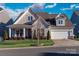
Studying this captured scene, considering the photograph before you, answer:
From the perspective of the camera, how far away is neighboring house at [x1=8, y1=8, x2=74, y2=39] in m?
11.9

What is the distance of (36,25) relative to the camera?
39.1 ft

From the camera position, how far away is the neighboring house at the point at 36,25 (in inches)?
468

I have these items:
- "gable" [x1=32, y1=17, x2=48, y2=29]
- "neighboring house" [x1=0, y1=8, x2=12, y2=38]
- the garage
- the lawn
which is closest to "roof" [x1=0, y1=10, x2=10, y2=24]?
"neighboring house" [x1=0, y1=8, x2=12, y2=38]

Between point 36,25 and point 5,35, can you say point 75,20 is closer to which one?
point 36,25

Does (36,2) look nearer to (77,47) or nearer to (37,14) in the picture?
(37,14)

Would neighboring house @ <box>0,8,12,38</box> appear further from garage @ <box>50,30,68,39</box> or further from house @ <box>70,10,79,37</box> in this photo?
house @ <box>70,10,79,37</box>

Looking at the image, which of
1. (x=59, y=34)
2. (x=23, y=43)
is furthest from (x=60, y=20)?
(x=23, y=43)

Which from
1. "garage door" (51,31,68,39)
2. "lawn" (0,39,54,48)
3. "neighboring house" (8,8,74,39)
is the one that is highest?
"neighboring house" (8,8,74,39)

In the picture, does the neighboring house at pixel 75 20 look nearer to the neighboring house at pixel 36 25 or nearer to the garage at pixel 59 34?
the neighboring house at pixel 36 25

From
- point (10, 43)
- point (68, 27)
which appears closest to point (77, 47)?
point (68, 27)

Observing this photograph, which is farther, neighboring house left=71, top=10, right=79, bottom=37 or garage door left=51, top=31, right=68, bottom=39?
garage door left=51, top=31, right=68, bottom=39

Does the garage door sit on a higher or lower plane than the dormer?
lower

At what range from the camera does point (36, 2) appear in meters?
11.8

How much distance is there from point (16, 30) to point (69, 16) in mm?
930
